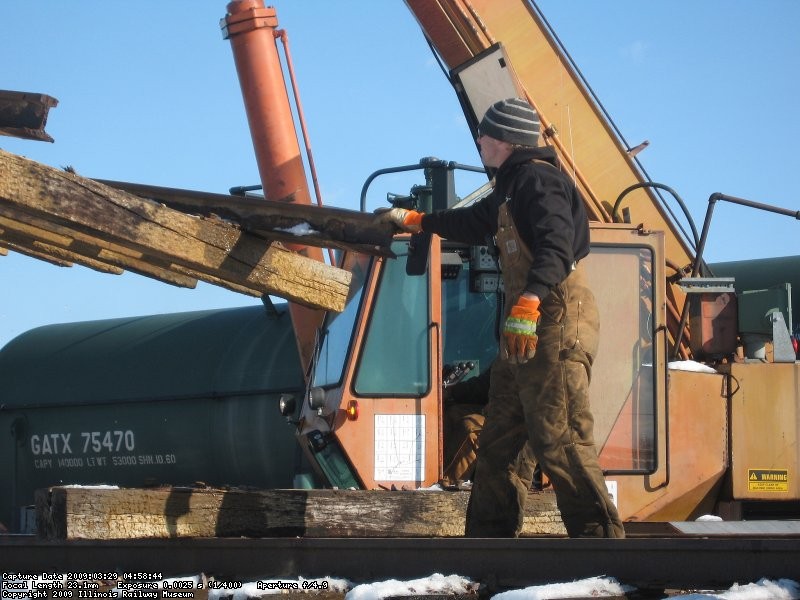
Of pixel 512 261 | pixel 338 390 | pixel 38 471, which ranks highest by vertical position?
pixel 512 261

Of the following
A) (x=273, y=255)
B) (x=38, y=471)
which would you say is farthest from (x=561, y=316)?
(x=38, y=471)

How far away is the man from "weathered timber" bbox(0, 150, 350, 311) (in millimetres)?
802

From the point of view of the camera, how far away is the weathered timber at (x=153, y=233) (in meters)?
4.23

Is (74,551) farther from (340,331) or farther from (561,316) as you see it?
(340,331)

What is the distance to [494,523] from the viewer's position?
4.95 metres

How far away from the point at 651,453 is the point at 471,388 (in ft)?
4.08

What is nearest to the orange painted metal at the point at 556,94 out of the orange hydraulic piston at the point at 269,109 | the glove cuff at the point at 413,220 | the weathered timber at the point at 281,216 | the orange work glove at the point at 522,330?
the orange hydraulic piston at the point at 269,109

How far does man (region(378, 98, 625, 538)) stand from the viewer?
15.0ft

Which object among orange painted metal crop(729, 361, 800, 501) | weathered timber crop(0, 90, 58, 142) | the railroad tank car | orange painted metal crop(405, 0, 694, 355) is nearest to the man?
weathered timber crop(0, 90, 58, 142)

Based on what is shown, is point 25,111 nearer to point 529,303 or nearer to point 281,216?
point 281,216

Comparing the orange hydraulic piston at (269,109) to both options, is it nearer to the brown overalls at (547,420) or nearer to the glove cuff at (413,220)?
the glove cuff at (413,220)

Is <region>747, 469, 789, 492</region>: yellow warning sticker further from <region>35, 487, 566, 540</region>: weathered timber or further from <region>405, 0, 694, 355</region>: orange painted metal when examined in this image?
<region>35, 487, 566, 540</region>: weathered timber

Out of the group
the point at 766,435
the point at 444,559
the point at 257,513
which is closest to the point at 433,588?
the point at 444,559

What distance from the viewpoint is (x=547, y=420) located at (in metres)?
4.62
